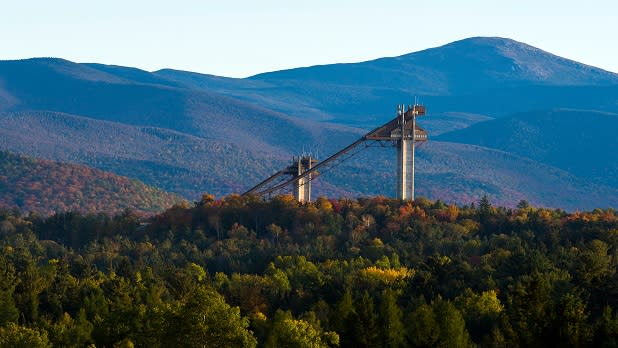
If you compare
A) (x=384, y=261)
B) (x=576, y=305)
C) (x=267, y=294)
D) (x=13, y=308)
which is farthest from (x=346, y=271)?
(x=576, y=305)

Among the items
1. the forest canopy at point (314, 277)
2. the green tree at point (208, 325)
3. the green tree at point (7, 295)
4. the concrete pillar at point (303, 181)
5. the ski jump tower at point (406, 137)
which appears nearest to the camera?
the green tree at point (208, 325)

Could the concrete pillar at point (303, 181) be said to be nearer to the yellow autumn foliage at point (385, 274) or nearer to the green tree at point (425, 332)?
the yellow autumn foliage at point (385, 274)

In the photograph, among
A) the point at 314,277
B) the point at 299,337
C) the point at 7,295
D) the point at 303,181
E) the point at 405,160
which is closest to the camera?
the point at 299,337

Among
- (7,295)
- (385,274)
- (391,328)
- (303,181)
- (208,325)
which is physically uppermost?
(208,325)

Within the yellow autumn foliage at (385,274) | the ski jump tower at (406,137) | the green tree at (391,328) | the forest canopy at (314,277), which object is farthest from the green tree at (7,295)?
the ski jump tower at (406,137)

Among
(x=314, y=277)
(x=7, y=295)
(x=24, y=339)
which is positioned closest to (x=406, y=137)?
(x=314, y=277)

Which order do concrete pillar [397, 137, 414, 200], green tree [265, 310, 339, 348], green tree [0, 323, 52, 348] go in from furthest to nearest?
1. concrete pillar [397, 137, 414, 200]
2. green tree [0, 323, 52, 348]
3. green tree [265, 310, 339, 348]

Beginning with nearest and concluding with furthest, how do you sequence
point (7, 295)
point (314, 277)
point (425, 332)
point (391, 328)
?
point (425, 332), point (391, 328), point (7, 295), point (314, 277)

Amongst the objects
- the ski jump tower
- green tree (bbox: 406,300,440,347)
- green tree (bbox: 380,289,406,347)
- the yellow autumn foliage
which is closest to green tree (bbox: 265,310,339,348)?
green tree (bbox: 380,289,406,347)

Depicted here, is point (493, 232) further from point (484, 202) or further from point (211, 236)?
point (211, 236)

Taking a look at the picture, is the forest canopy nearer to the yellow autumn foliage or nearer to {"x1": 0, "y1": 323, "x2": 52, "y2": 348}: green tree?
{"x1": 0, "y1": 323, "x2": 52, "y2": 348}: green tree

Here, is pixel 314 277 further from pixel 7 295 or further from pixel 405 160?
pixel 7 295

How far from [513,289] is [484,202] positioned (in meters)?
66.4

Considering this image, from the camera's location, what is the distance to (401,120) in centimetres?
14638
